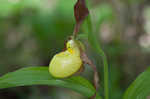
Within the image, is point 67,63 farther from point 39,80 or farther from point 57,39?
point 57,39

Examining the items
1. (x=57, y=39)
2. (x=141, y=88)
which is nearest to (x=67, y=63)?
(x=141, y=88)

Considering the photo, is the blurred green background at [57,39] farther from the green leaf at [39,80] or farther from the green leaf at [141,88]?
the green leaf at [39,80]

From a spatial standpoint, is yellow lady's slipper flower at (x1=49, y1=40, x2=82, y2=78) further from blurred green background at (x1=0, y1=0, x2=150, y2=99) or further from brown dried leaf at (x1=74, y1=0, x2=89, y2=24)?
blurred green background at (x1=0, y1=0, x2=150, y2=99)

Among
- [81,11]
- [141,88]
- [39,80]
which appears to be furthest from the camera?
[141,88]

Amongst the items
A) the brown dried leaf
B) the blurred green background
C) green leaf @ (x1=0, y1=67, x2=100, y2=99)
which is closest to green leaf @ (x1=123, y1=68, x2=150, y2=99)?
green leaf @ (x1=0, y1=67, x2=100, y2=99)

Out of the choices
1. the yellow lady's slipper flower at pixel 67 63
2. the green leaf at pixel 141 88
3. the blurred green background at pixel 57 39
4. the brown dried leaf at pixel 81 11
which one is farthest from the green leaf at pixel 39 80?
the blurred green background at pixel 57 39

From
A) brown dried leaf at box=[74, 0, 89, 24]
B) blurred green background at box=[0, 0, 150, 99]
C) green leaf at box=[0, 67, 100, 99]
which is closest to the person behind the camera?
brown dried leaf at box=[74, 0, 89, 24]

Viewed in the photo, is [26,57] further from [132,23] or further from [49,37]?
[132,23]
